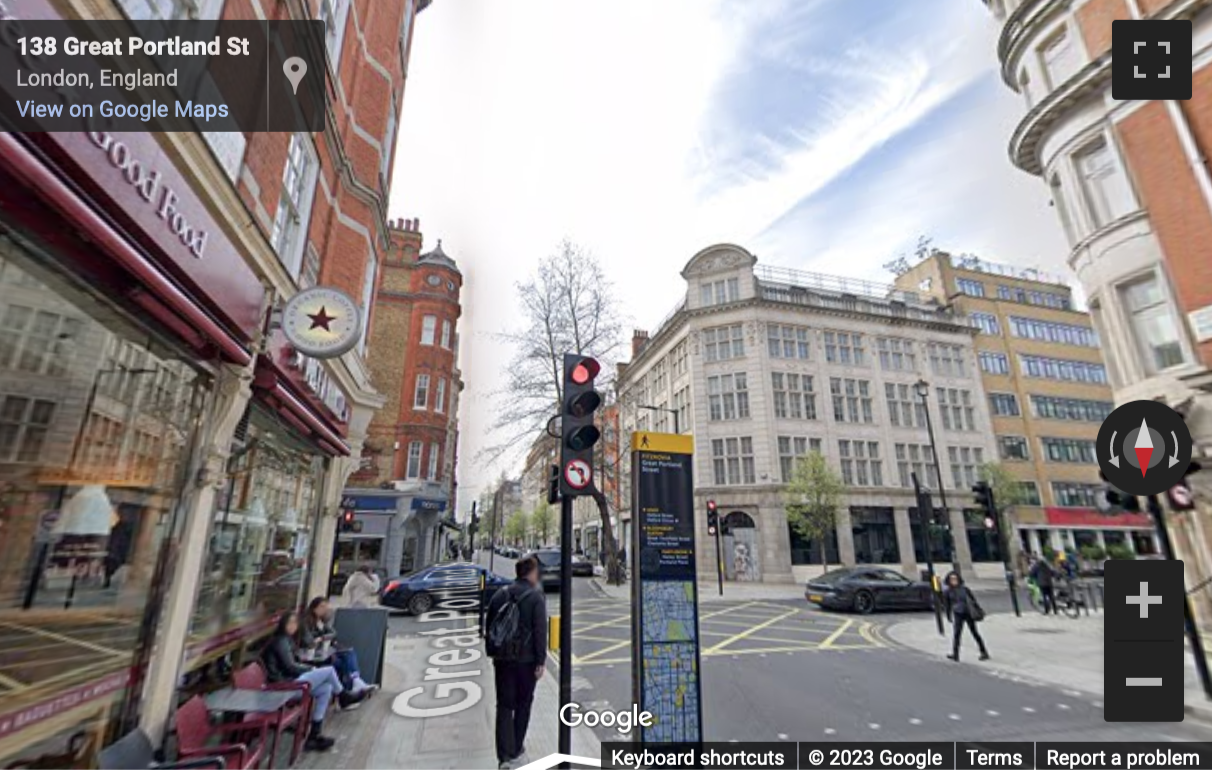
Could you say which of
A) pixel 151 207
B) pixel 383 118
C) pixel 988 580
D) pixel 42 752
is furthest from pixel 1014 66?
pixel 988 580

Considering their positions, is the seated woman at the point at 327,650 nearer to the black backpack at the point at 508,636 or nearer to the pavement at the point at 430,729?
the pavement at the point at 430,729

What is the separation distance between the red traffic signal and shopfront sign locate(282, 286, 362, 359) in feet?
9.22

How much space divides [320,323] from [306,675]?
3.94 meters

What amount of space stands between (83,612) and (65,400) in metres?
1.60

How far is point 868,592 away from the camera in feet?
52.6

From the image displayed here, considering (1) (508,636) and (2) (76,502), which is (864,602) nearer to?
(1) (508,636)

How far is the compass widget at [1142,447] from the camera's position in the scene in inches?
222

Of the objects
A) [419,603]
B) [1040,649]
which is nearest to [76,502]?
[419,603]

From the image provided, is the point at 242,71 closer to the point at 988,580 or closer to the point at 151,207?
the point at 151,207

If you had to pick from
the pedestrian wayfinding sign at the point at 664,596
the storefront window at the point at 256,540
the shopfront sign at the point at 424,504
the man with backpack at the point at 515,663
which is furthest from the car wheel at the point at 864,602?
the shopfront sign at the point at 424,504

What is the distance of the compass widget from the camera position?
5.64 m

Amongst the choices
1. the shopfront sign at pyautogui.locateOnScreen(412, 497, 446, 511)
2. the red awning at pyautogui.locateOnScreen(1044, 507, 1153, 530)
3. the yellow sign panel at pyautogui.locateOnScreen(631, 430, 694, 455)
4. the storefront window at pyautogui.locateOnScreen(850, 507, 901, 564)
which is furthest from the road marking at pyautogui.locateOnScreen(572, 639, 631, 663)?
the red awning at pyautogui.locateOnScreen(1044, 507, 1153, 530)

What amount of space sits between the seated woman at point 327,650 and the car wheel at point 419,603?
9.22 meters

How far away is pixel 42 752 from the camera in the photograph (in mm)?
3242
